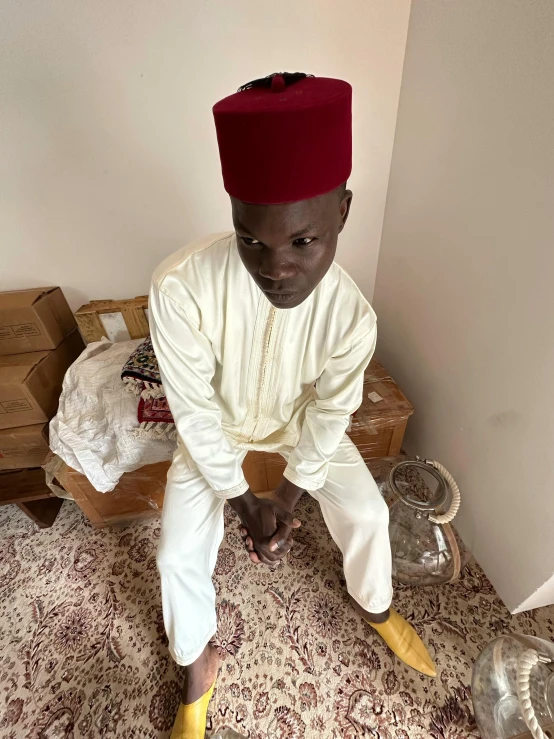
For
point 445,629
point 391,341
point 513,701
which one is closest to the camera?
point 513,701

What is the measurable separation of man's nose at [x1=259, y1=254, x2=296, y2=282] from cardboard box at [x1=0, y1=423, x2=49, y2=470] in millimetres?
1041

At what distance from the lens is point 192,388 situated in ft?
2.60

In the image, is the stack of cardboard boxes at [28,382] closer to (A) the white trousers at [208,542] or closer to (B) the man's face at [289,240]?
(A) the white trousers at [208,542]

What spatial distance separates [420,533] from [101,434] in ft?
3.36

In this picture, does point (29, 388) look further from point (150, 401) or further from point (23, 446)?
point (150, 401)

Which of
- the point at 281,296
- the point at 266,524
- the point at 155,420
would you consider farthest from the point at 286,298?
the point at 155,420

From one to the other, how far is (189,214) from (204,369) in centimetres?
79

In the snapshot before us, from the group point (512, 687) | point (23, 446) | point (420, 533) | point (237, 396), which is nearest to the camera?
point (512, 687)

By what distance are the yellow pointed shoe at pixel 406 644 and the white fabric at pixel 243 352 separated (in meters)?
0.45

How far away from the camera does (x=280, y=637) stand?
100 cm

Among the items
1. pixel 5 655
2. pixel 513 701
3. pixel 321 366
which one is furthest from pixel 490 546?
pixel 5 655

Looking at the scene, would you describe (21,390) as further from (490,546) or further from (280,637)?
(490,546)

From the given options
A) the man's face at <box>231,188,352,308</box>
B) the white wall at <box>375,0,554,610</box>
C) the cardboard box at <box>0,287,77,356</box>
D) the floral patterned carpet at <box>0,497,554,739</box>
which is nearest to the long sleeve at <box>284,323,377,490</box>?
the man's face at <box>231,188,352,308</box>

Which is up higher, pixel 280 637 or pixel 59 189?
pixel 59 189
